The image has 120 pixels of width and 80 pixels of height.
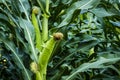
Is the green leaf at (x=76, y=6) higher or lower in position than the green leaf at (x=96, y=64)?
higher

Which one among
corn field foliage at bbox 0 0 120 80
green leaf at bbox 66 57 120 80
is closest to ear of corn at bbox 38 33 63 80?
corn field foliage at bbox 0 0 120 80

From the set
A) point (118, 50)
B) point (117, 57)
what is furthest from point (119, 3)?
point (117, 57)

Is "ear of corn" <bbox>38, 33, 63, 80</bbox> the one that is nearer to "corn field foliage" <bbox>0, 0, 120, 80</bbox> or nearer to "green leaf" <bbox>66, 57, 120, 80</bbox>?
"corn field foliage" <bbox>0, 0, 120, 80</bbox>

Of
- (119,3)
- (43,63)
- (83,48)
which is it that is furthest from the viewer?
(119,3)

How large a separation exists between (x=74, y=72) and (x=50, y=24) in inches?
13.1

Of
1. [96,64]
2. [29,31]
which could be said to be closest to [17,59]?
[29,31]

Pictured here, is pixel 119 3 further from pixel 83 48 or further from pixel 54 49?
pixel 54 49

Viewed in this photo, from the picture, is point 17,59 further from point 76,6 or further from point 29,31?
point 76,6

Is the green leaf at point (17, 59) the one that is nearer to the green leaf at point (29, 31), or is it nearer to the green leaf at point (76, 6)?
the green leaf at point (29, 31)

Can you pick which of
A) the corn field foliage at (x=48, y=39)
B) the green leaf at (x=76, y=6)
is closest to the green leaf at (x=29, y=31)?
the corn field foliage at (x=48, y=39)

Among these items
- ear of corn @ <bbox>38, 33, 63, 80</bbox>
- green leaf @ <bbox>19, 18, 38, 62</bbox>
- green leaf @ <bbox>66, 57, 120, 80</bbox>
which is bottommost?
green leaf @ <bbox>66, 57, 120, 80</bbox>

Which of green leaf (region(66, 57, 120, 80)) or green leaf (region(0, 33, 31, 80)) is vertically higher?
green leaf (region(0, 33, 31, 80))

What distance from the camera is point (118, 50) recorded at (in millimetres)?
1394

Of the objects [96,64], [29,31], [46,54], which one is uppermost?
[29,31]
